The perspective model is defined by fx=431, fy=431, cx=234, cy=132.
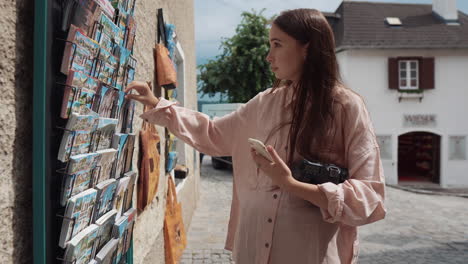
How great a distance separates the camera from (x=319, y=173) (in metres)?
1.60

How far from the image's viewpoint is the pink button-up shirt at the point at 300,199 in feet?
5.10

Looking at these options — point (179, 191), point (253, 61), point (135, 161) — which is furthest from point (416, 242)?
point (253, 61)

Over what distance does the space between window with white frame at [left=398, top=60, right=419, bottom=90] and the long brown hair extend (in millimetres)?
19008

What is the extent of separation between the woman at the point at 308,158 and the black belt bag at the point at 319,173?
0.14 feet

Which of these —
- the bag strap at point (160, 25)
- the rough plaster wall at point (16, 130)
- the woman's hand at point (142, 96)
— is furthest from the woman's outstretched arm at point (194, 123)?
the bag strap at point (160, 25)

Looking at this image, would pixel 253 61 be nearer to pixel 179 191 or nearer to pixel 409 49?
pixel 409 49

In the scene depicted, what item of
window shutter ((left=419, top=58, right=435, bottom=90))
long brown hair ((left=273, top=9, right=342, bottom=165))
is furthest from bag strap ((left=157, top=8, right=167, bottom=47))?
window shutter ((left=419, top=58, right=435, bottom=90))

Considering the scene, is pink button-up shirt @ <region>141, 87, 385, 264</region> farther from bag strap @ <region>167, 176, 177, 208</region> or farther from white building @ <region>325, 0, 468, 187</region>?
white building @ <region>325, 0, 468, 187</region>

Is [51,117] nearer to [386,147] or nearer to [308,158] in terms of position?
[308,158]

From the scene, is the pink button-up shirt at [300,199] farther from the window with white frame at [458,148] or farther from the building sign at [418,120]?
the window with white frame at [458,148]

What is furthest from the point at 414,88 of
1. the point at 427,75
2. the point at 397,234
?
the point at 397,234

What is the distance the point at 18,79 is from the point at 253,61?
1844cm

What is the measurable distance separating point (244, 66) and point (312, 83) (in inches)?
704

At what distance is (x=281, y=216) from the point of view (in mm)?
1690
